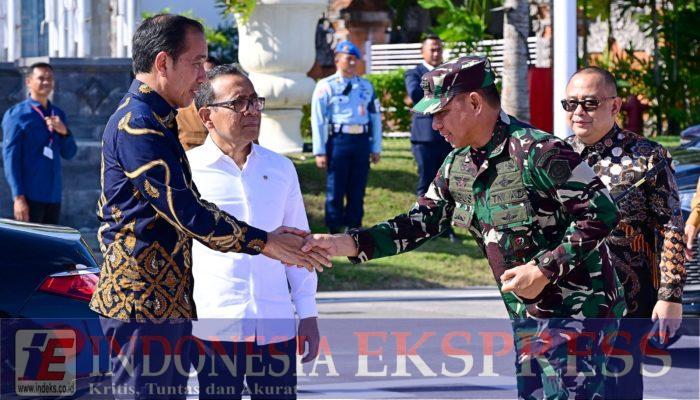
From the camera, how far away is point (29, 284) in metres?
6.15

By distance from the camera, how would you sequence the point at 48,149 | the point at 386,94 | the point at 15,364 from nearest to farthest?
the point at 15,364, the point at 48,149, the point at 386,94

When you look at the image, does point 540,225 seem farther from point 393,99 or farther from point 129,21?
point 393,99

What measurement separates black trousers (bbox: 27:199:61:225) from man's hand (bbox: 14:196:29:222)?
0.10 metres

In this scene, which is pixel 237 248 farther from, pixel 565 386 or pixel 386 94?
pixel 386 94

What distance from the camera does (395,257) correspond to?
47.4 feet

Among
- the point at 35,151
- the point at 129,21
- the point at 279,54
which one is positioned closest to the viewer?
the point at 35,151

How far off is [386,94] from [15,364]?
18757mm

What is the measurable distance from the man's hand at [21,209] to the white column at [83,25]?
421 cm

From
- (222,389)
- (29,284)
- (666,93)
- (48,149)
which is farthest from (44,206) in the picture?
(666,93)

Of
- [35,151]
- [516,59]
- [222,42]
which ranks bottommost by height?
[35,151]

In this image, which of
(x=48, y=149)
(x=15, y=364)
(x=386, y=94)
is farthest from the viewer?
(x=386, y=94)

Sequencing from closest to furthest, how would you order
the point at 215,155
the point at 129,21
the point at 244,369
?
the point at 244,369, the point at 215,155, the point at 129,21

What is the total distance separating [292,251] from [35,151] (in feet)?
22.7

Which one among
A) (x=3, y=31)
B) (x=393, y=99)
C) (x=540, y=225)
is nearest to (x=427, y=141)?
(x=3, y=31)
